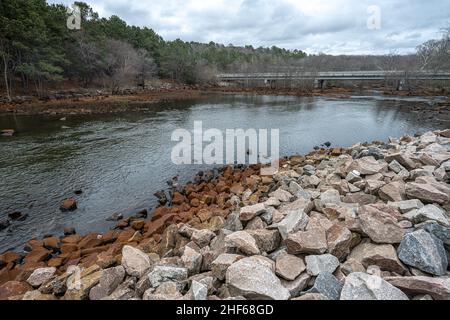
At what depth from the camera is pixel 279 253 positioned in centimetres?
359

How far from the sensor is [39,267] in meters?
4.66

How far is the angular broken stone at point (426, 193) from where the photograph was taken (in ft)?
14.3

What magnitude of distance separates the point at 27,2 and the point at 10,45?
4815 millimetres

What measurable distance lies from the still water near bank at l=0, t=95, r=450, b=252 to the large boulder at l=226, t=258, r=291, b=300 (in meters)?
4.42

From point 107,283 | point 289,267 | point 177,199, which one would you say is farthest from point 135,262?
point 177,199

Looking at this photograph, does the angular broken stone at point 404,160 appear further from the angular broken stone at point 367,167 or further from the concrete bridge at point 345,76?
the concrete bridge at point 345,76

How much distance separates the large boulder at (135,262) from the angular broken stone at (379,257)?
2.92m

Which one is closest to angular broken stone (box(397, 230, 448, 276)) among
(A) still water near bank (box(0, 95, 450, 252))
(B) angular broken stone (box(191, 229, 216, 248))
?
(B) angular broken stone (box(191, 229, 216, 248))

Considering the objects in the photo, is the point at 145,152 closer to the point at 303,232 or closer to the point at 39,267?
the point at 39,267

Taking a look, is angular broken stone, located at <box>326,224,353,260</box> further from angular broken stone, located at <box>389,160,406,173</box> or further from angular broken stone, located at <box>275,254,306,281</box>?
angular broken stone, located at <box>389,160,406,173</box>

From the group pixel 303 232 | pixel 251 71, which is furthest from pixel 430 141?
pixel 251 71

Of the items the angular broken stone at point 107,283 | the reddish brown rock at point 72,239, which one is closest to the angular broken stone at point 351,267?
the angular broken stone at point 107,283

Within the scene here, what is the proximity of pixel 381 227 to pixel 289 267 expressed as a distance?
1.41m

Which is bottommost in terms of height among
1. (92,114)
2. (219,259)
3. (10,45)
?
(219,259)
